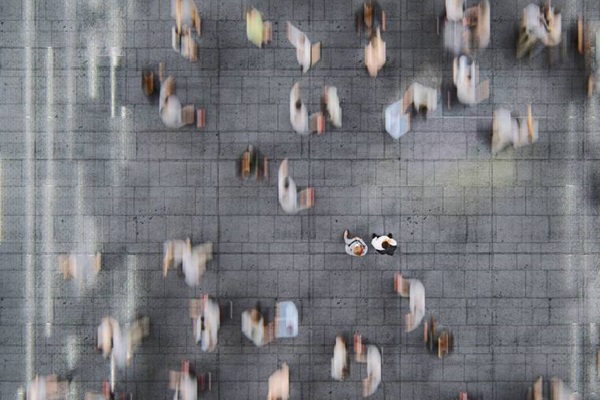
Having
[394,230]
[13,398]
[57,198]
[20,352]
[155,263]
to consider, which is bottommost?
[13,398]

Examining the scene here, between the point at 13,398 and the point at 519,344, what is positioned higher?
the point at 519,344

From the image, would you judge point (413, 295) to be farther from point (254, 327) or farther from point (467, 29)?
point (467, 29)

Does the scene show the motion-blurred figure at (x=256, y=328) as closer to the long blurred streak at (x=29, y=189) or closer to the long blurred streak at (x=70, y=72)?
the long blurred streak at (x=29, y=189)

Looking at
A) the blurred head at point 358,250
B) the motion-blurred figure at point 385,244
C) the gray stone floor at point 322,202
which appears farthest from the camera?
the gray stone floor at point 322,202

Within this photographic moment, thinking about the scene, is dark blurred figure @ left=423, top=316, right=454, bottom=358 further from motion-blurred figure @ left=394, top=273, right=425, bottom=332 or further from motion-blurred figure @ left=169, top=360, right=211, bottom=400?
motion-blurred figure @ left=169, top=360, right=211, bottom=400

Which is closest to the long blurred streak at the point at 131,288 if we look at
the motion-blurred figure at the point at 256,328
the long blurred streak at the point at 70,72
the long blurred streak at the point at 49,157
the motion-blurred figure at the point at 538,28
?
the long blurred streak at the point at 49,157

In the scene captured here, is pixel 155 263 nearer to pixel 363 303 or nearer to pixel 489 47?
pixel 363 303

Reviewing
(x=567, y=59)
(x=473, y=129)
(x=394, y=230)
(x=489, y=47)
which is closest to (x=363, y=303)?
(x=394, y=230)

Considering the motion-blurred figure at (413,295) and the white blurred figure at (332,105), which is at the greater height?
the white blurred figure at (332,105)
